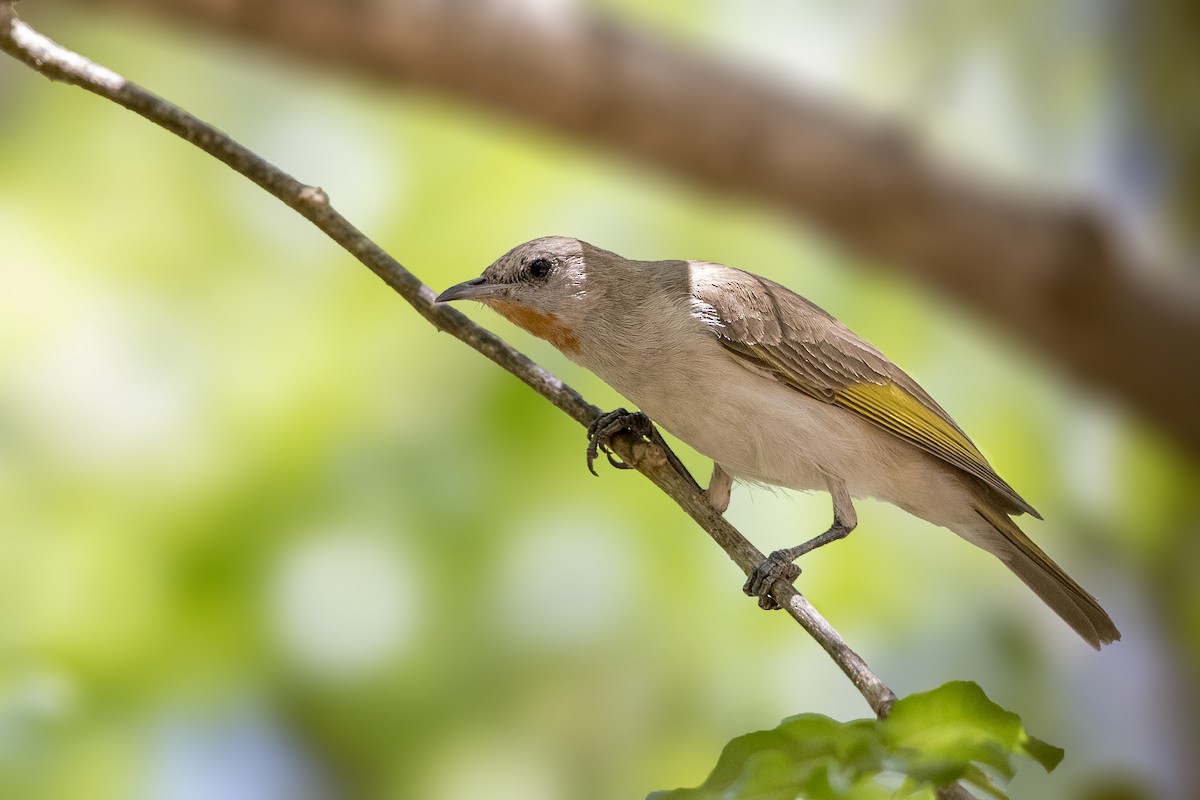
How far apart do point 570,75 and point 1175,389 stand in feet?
13.4

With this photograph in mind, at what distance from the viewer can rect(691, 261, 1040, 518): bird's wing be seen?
429 centimetres

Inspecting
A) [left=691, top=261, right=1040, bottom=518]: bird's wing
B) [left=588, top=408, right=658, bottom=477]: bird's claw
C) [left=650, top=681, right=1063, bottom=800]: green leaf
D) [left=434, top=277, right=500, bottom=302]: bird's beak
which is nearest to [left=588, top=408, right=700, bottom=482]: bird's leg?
[left=588, top=408, right=658, bottom=477]: bird's claw

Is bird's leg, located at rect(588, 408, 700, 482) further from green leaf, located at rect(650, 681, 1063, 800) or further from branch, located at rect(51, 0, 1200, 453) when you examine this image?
branch, located at rect(51, 0, 1200, 453)

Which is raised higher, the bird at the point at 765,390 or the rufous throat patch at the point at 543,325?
the rufous throat patch at the point at 543,325

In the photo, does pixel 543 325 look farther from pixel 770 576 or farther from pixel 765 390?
pixel 770 576

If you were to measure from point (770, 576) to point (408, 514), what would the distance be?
326cm

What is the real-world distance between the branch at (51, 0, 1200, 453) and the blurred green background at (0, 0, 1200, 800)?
29 cm

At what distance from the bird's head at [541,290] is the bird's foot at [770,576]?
1012 millimetres

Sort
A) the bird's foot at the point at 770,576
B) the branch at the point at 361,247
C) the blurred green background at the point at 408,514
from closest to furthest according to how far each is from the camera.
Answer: the branch at the point at 361,247, the bird's foot at the point at 770,576, the blurred green background at the point at 408,514

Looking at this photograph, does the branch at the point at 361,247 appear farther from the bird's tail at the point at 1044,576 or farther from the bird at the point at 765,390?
the bird's tail at the point at 1044,576

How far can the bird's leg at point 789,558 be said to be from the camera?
3.63 m

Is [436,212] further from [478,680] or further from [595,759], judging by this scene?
[595,759]

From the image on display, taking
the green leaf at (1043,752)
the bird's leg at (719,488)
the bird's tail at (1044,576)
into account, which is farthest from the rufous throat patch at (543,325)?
the green leaf at (1043,752)

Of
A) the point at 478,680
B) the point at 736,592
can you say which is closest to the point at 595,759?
the point at 478,680
